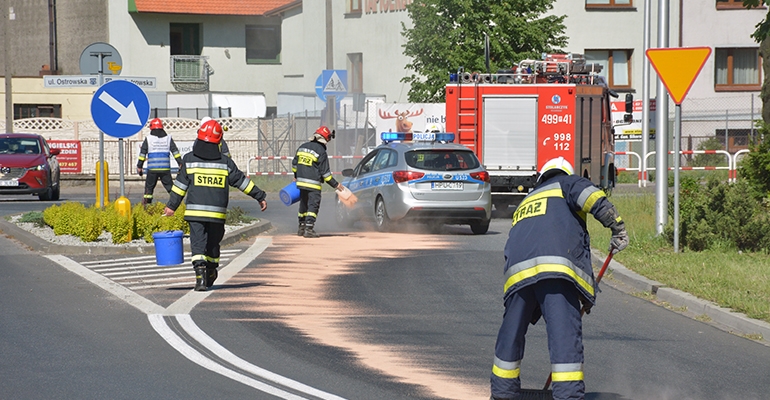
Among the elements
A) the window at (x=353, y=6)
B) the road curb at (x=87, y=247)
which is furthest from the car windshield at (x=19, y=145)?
the window at (x=353, y=6)

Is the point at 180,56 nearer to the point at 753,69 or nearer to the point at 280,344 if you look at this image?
the point at 753,69

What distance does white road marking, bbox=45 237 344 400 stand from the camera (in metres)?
7.22

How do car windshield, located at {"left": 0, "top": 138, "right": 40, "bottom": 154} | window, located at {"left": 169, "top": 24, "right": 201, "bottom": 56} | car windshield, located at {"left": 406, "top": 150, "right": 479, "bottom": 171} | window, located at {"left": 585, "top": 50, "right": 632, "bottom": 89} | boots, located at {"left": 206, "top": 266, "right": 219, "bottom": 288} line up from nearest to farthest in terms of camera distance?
boots, located at {"left": 206, "top": 266, "right": 219, "bottom": 288} < car windshield, located at {"left": 406, "top": 150, "right": 479, "bottom": 171} < car windshield, located at {"left": 0, "top": 138, "right": 40, "bottom": 154} < window, located at {"left": 585, "top": 50, "right": 632, "bottom": 89} < window, located at {"left": 169, "top": 24, "right": 201, "bottom": 56}

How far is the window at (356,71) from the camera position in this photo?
46719 mm

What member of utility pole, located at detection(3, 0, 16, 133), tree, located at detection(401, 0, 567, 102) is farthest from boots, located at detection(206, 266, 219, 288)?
utility pole, located at detection(3, 0, 16, 133)

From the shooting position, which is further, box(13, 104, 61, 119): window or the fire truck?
box(13, 104, 61, 119): window

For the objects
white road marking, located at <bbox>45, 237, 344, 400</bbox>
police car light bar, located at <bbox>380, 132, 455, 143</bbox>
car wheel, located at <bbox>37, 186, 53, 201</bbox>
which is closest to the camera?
white road marking, located at <bbox>45, 237, 344, 400</bbox>

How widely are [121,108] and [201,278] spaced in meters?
5.28

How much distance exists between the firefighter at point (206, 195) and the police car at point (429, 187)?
21.6ft

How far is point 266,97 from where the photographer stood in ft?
184

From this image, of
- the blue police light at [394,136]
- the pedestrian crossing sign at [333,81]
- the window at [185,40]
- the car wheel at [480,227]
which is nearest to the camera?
the car wheel at [480,227]

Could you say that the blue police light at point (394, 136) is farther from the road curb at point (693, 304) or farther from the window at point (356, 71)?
the window at point (356, 71)

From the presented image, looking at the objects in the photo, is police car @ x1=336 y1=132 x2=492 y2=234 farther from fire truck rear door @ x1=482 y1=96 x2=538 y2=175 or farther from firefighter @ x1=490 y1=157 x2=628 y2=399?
firefighter @ x1=490 y1=157 x2=628 y2=399

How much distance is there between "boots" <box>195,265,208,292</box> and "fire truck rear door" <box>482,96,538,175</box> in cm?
1189
